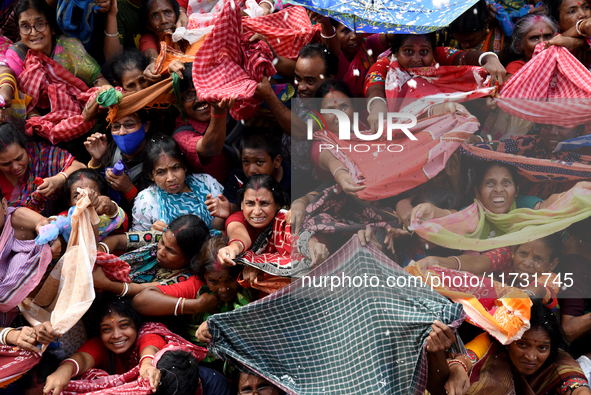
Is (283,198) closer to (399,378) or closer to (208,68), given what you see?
(208,68)

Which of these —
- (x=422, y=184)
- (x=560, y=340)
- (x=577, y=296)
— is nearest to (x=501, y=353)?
(x=560, y=340)

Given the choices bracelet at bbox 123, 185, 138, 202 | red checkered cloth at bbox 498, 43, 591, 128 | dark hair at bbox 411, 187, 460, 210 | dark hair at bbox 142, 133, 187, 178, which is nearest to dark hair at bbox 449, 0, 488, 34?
red checkered cloth at bbox 498, 43, 591, 128

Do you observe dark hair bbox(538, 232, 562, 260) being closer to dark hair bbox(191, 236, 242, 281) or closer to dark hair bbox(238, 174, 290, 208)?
dark hair bbox(238, 174, 290, 208)

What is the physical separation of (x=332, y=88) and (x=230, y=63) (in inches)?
25.7

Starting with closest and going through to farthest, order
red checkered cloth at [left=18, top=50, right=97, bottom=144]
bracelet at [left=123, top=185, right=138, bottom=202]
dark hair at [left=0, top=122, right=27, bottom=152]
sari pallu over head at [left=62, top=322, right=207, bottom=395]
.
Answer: sari pallu over head at [left=62, top=322, right=207, bottom=395], dark hair at [left=0, top=122, right=27, bottom=152], bracelet at [left=123, top=185, right=138, bottom=202], red checkered cloth at [left=18, top=50, right=97, bottom=144]

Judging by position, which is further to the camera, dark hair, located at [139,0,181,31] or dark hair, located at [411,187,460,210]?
dark hair, located at [139,0,181,31]

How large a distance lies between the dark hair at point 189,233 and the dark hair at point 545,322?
189 centimetres

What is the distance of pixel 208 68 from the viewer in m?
4.06

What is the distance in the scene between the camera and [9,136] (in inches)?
160

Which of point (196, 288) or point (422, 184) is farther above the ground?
point (422, 184)

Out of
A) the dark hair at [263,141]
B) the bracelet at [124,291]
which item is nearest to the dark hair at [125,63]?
the dark hair at [263,141]

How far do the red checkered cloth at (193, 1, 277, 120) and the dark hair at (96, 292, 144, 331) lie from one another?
4.20ft

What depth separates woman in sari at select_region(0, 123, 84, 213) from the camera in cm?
408

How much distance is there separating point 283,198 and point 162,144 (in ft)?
3.00
